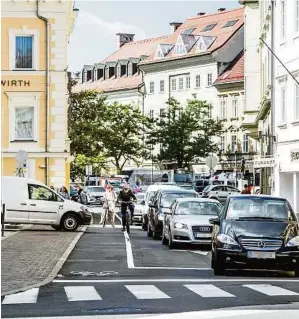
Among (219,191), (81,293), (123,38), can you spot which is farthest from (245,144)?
(81,293)

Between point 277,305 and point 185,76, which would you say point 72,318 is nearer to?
point 277,305

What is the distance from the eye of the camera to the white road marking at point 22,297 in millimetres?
17297

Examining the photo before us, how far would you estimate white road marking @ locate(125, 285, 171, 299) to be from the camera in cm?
1806

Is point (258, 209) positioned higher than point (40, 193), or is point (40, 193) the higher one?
point (40, 193)

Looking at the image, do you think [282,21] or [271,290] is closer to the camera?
[271,290]

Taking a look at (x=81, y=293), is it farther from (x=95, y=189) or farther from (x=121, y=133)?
(x=121, y=133)

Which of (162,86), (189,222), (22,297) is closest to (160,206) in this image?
(189,222)

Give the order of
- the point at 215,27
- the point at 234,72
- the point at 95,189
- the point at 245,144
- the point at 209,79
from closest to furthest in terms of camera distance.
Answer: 1. the point at 95,189
2. the point at 245,144
3. the point at 234,72
4. the point at 209,79
5. the point at 215,27

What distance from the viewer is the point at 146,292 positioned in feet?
61.8

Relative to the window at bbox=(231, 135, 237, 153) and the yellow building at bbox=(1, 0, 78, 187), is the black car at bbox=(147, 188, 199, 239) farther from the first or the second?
the window at bbox=(231, 135, 237, 153)

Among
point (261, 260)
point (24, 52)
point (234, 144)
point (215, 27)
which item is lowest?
point (261, 260)

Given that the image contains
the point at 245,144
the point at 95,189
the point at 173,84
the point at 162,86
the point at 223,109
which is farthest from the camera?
the point at 162,86

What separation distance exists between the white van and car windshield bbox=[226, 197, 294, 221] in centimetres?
1847

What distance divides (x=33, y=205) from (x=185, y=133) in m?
65.2
